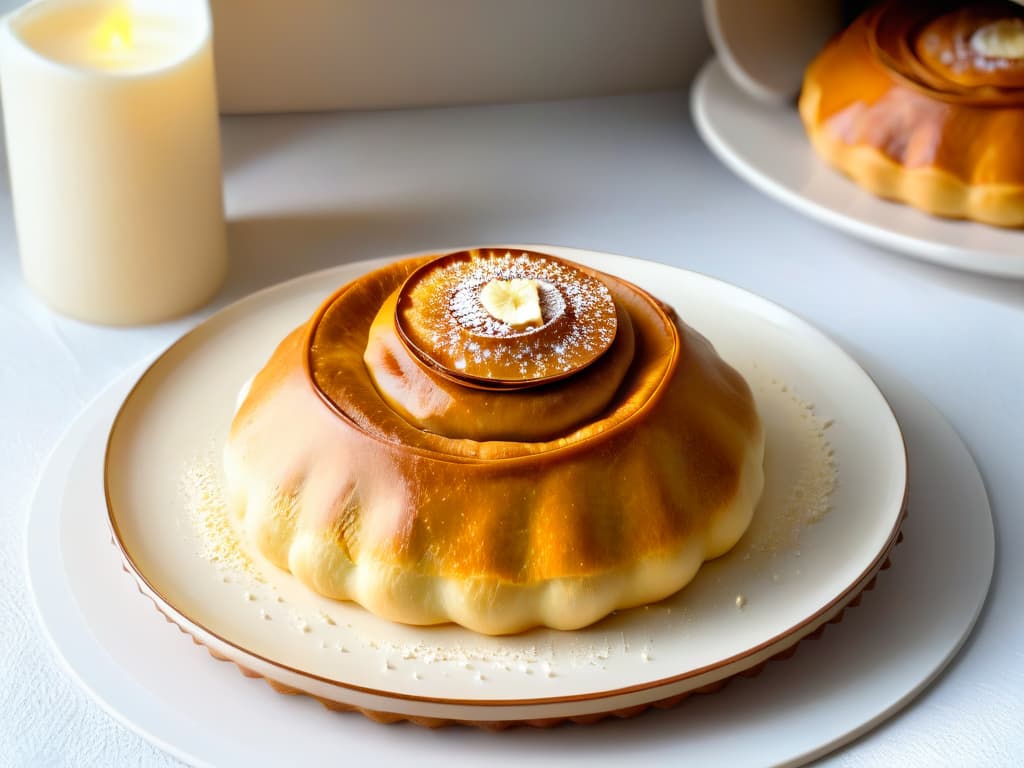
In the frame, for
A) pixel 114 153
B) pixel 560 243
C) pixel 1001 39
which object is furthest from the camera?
pixel 560 243

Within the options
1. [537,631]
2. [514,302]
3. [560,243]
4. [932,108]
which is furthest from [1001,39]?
[537,631]

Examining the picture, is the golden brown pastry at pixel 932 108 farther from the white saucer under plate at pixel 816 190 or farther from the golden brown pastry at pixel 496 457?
the golden brown pastry at pixel 496 457

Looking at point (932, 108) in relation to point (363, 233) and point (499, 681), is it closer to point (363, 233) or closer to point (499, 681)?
point (363, 233)

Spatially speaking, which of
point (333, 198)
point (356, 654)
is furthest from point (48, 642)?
point (333, 198)

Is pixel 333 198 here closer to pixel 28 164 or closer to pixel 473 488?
pixel 28 164

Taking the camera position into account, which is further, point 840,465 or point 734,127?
point 734,127
